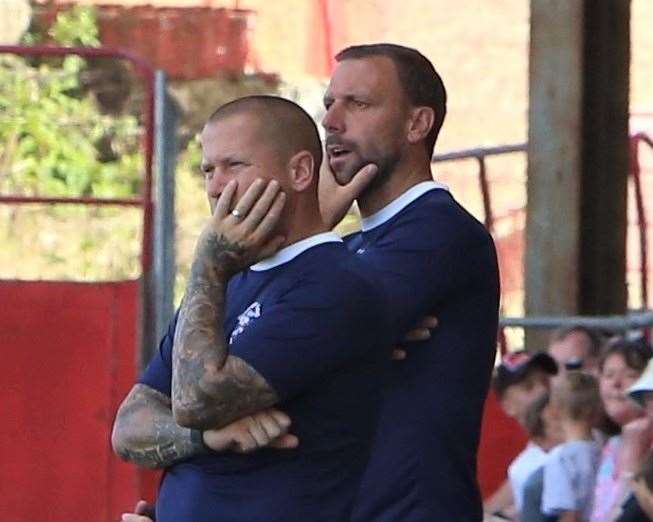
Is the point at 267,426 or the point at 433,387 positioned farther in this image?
the point at 433,387

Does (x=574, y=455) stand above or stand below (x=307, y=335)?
below

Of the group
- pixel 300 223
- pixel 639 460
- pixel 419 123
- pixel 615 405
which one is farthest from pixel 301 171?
pixel 615 405

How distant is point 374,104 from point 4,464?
417cm

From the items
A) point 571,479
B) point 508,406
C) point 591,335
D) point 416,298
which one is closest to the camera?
point 416,298

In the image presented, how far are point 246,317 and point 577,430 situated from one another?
3432 millimetres

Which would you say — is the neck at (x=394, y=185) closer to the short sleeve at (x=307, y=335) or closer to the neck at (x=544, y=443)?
the short sleeve at (x=307, y=335)

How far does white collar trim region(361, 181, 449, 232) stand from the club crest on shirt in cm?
88

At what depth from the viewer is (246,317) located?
11.5ft

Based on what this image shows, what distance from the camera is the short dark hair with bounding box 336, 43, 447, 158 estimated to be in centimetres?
444

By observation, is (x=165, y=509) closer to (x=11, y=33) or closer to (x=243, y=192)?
(x=243, y=192)

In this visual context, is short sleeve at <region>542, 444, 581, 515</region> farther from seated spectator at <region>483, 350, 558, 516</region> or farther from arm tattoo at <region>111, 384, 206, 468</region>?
arm tattoo at <region>111, 384, 206, 468</region>

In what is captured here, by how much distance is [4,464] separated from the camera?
8141mm

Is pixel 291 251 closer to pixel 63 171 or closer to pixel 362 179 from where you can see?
pixel 362 179

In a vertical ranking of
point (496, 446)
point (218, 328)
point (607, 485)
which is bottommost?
point (496, 446)
